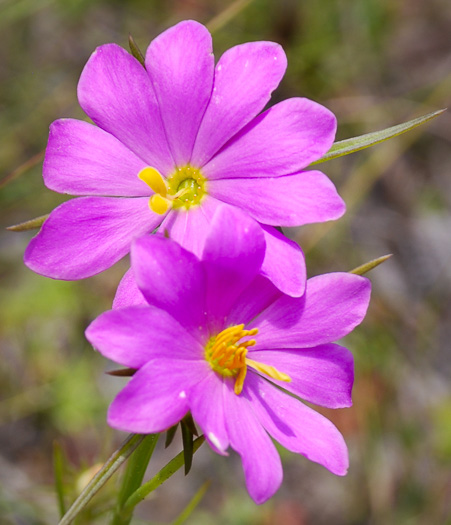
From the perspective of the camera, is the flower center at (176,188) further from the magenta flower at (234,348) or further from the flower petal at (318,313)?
the flower petal at (318,313)

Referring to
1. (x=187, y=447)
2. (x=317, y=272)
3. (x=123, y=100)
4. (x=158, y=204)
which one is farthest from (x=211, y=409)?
(x=317, y=272)

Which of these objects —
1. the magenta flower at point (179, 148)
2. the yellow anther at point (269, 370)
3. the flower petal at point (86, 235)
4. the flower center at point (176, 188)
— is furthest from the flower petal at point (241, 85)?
the yellow anther at point (269, 370)

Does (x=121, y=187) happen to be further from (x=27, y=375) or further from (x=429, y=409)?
(x=429, y=409)

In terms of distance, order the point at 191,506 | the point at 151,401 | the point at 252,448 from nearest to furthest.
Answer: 1. the point at 151,401
2. the point at 252,448
3. the point at 191,506

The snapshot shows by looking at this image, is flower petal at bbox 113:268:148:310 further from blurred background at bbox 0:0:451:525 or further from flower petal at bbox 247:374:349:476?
blurred background at bbox 0:0:451:525

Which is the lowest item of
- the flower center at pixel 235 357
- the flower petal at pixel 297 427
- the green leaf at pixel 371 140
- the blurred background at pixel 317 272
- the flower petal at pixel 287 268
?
the blurred background at pixel 317 272

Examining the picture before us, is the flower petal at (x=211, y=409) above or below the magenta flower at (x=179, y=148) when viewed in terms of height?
below

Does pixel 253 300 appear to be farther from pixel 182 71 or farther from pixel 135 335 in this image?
pixel 182 71
